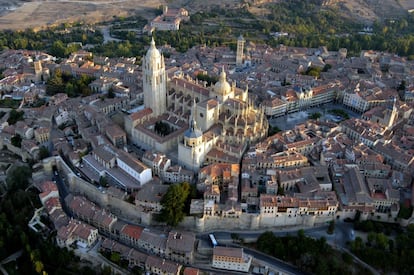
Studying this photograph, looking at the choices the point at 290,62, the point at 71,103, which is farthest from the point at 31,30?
the point at 290,62

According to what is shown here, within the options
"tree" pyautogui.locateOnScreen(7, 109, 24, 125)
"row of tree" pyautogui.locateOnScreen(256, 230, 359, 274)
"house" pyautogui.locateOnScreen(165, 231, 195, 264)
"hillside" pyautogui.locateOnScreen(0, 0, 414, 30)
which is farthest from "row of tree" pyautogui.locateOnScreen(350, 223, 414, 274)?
"hillside" pyautogui.locateOnScreen(0, 0, 414, 30)

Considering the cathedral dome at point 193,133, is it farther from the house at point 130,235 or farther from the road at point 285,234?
the house at point 130,235

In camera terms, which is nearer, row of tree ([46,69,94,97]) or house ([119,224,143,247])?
house ([119,224,143,247])

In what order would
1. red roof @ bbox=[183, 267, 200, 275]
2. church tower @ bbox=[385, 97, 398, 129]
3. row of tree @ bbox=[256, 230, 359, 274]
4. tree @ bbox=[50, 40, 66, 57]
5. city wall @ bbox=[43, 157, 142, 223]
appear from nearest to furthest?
1. red roof @ bbox=[183, 267, 200, 275]
2. row of tree @ bbox=[256, 230, 359, 274]
3. city wall @ bbox=[43, 157, 142, 223]
4. church tower @ bbox=[385, 97, 398, 129]
5. tree @ bbox=[50, 40, 66, 57]

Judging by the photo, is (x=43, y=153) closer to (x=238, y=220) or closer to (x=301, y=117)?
(x=238, y=220)

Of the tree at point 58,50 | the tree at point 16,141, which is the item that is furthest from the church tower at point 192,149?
the tree at point 58,50

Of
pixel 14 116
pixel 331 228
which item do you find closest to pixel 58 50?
pixel 14 116

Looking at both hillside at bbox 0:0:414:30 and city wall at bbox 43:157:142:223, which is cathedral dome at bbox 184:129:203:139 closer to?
city wall at bbox 43:157:142:223
